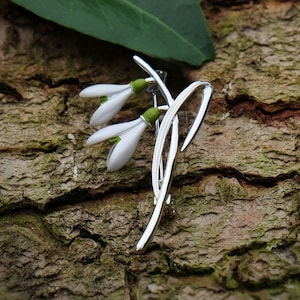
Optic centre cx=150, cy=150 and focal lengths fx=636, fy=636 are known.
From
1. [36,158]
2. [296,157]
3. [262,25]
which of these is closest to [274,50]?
[262,25]

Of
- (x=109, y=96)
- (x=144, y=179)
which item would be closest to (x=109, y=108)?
(x=109, y=96)

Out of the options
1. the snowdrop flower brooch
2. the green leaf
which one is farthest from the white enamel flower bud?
the green leaf

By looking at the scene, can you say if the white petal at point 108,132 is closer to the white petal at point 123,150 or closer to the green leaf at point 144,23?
the white petal at point 123,150

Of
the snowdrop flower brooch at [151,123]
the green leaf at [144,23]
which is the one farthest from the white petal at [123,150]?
the green leaf at [144,23]

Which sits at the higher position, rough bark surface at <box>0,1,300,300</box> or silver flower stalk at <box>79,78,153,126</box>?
silver flower stalk at <box>79,78,153,126</box>

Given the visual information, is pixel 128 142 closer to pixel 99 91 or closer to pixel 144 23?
pixel 99 91

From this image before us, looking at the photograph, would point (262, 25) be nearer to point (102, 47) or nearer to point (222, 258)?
point (102, 47)

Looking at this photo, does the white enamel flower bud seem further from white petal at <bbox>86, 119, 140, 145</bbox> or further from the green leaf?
the green leaf
